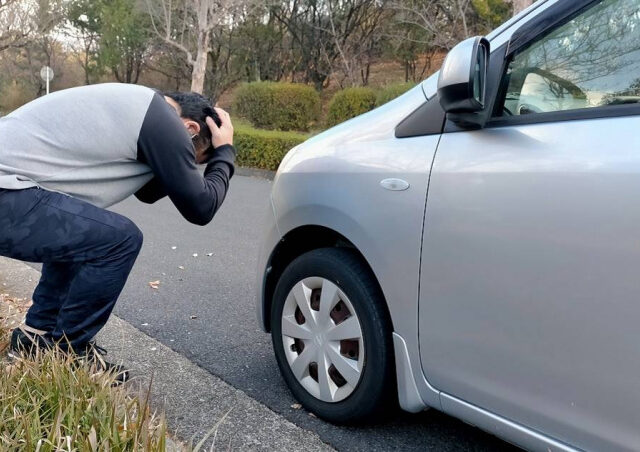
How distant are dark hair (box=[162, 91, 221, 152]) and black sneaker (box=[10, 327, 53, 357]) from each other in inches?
39.9

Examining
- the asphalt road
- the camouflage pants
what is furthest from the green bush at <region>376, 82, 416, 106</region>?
the camouflage pants

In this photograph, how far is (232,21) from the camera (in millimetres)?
22328

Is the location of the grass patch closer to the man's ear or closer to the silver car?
the silver car

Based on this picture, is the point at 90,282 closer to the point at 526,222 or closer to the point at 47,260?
the point at 47,260

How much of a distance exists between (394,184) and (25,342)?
1.64 metres

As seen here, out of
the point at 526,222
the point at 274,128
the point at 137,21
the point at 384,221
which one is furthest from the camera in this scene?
the point at 137,21

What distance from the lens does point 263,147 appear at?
490 inches

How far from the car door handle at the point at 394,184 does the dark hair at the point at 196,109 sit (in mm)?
817

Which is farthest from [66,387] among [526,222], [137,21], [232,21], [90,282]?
[137,21]

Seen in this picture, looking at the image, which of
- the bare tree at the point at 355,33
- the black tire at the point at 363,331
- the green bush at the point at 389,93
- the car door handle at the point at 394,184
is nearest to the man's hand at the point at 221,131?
the black tire at the point at 363,331

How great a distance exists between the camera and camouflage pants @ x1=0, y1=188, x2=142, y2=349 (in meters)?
2.15

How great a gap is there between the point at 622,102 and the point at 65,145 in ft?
6.04

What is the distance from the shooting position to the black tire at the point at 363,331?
2094 mm

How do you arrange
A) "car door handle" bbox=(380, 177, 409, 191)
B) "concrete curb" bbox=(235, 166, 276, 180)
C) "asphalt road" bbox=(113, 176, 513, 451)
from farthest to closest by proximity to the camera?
"concrete curb" bbox=(235, 166, 276, 180)
"asphalt road" bbox=(113, 176, 513, 451)
"car door handle" bbox=(380, 177, 409, 191)
